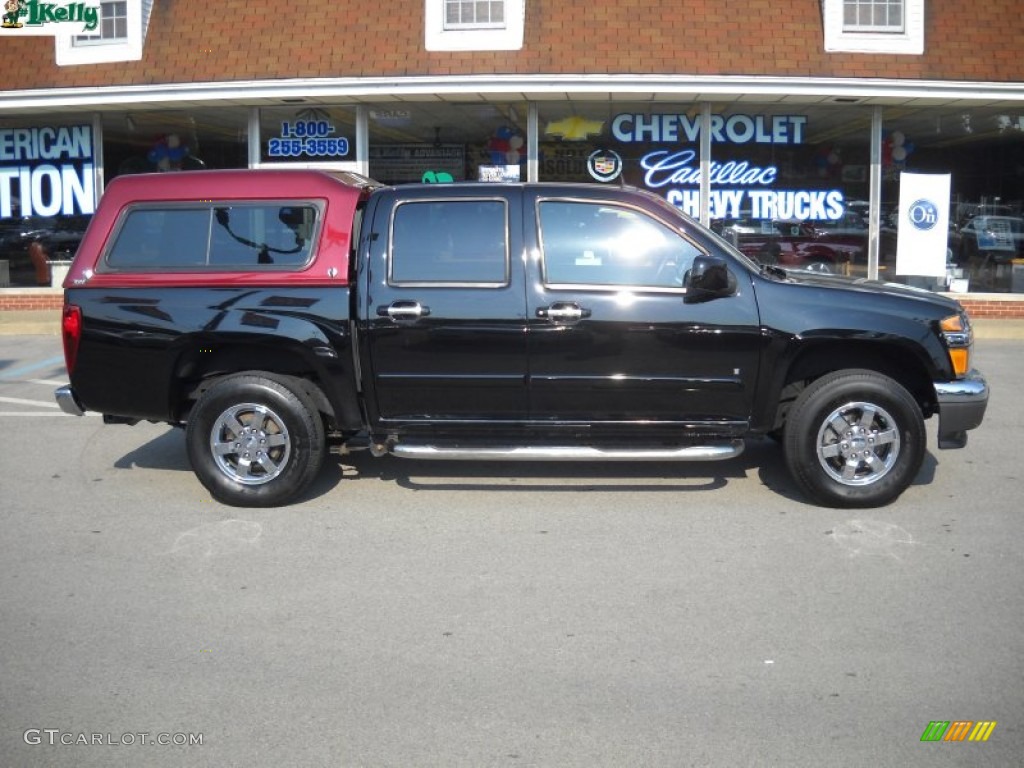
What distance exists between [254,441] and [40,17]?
11109 mm

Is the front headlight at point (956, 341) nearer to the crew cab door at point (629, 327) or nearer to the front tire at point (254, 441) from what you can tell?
the crew cab door at point (629, 327)

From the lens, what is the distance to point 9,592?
5316mm

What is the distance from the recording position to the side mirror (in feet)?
20.7

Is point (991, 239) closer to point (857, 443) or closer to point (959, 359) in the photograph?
point (959, 359)

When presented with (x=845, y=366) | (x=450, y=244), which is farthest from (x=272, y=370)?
(x=845, y=366)

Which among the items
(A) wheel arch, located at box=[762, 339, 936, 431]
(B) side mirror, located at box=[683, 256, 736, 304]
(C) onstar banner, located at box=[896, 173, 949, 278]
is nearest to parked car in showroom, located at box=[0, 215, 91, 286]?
(C) onstar banner, located at box=[896, 173, 949, 278]

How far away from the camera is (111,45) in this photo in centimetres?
1470

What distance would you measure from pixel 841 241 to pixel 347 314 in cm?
988

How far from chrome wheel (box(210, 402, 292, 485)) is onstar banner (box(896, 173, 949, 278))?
34.6 ft

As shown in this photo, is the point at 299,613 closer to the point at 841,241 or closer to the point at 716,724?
the point at 716,724

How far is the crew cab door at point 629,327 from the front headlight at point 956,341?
1148 mm

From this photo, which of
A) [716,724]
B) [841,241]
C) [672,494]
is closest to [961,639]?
[716,724]

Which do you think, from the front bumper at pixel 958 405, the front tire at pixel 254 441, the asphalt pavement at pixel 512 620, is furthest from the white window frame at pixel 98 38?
the front bumper at pixel 958 405

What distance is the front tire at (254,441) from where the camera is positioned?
21.7 feet
